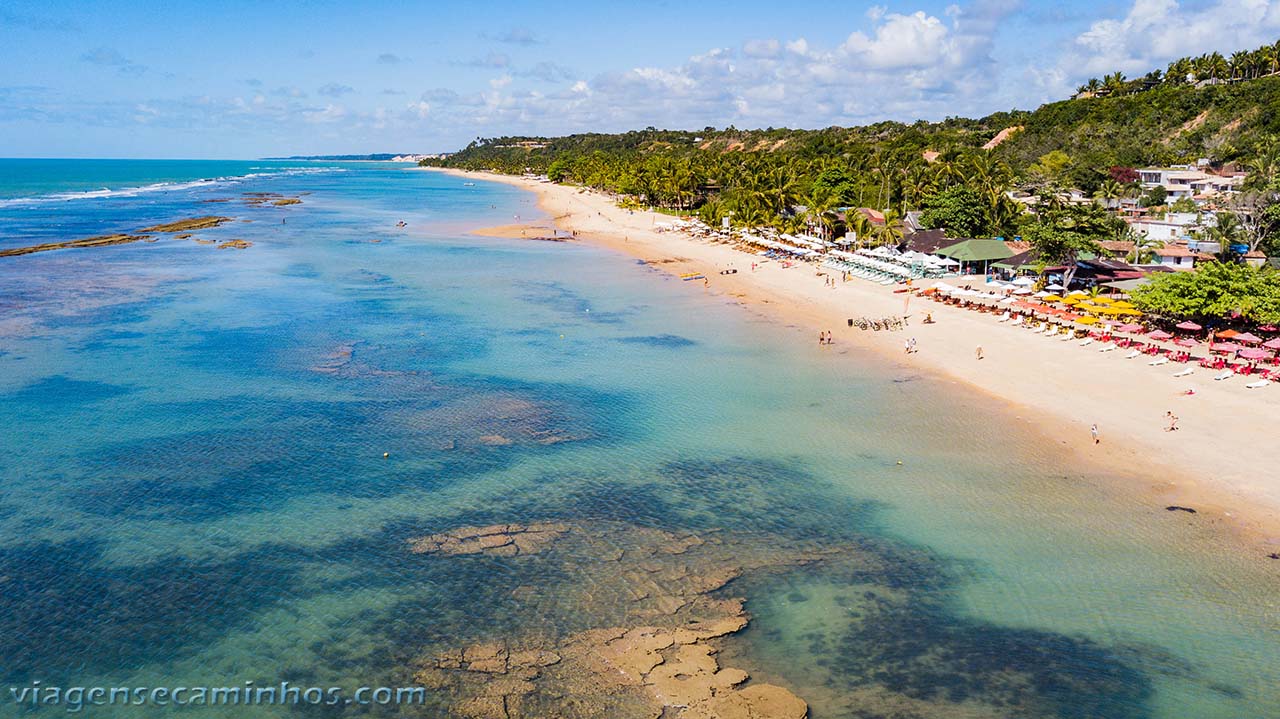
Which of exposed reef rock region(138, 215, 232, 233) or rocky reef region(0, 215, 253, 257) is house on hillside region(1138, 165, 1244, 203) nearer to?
rocky reef region(0, 215, 253, 257)

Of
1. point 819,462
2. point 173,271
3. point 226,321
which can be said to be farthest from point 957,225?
point 173,271

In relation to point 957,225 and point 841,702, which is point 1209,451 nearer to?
point 841,702

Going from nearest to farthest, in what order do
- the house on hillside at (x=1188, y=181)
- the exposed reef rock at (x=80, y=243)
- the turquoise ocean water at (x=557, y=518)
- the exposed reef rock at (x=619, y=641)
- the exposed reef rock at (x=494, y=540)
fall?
the exposed reef rock at (x=619, y=641)
the turquoise ocean water at (x=557, y=518)
the exposed reef rock at (x=494, y=540)
the exposed reef rock at (x=80, y=243)
the house on hillside at (x=1188, y=181)

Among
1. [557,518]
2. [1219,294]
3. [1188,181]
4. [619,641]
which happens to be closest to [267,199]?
[1188,181]

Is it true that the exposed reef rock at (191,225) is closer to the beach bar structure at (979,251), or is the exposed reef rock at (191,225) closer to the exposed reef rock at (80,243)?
the exposed reef rock at (80,243)

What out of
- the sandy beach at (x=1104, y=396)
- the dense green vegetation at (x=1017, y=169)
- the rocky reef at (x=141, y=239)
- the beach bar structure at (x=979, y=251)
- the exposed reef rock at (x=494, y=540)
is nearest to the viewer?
the exposed reef rock at (x=494, y=540)

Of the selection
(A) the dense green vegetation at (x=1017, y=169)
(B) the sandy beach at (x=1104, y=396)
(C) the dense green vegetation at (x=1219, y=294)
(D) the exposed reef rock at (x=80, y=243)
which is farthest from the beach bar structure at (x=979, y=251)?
(D) the exposed reef rock at (x=80, y=243)
